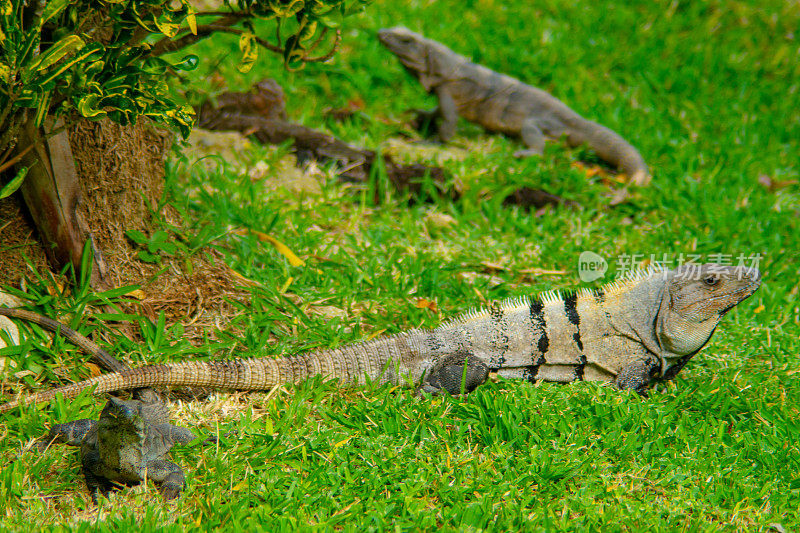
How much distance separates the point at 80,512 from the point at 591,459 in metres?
1.88

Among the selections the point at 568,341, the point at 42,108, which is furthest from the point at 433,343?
the point at 42,108

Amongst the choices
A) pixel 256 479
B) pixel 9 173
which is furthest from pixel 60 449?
pixel 9 173

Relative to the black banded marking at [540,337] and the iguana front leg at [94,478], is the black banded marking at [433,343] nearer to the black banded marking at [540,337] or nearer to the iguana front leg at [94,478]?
the black banded marking at [540,337]

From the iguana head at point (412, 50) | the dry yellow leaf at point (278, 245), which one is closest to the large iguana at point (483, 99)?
the iguana head at point (412, 50)

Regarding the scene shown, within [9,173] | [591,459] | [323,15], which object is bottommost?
[591,459]

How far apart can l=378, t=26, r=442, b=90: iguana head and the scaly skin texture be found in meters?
4.94

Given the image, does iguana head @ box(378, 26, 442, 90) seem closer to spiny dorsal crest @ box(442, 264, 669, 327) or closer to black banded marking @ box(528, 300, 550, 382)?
spiny dorsal crest @ box(442, 264, 669, 327)

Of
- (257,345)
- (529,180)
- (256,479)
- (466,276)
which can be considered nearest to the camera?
(256,479)

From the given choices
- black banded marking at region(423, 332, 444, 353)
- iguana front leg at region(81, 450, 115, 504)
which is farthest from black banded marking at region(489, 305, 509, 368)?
iguana front leg at region(81, 450, 115, 504)

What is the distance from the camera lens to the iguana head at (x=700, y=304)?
10.6 feet

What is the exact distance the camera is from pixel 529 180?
5395 millimetres

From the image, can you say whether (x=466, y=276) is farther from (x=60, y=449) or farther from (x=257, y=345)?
(x=60, y=449)

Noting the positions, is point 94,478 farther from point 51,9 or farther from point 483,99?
point 483,99

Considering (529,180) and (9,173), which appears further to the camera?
(529,180)
